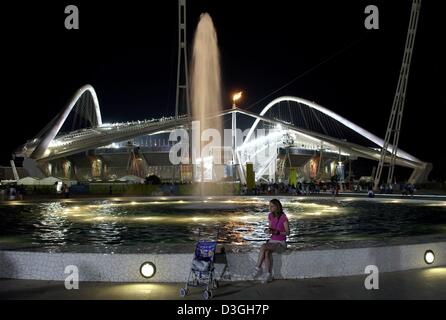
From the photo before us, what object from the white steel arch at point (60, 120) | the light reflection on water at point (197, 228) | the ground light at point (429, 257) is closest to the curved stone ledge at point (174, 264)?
the ground light at point (429, 257)

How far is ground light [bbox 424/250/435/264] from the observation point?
802 centimetres

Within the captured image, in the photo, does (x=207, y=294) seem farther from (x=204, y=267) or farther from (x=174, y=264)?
(x=174, y=264)

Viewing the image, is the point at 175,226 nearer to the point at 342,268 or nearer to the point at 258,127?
the point at 342,268

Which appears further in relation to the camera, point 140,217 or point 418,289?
point 140,217

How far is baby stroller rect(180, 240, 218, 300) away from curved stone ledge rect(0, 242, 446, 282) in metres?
0.41

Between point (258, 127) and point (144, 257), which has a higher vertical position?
point (258, 127)

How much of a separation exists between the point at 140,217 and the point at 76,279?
941 cm

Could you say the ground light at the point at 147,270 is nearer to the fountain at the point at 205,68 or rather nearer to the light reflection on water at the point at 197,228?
the light reflection on water at the point at 197,228

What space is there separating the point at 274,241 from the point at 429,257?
2.44 metres

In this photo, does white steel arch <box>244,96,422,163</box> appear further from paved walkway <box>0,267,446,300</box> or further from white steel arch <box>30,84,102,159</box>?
paved walkway <box>0,267,446,300</box>

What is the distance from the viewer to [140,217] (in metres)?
16.4

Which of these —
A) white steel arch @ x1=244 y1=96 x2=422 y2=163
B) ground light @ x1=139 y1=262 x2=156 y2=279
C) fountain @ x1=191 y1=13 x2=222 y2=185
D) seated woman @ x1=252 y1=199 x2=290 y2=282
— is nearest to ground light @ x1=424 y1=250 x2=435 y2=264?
seated woman @ x1=252 y1=199 x2=290 y2=282

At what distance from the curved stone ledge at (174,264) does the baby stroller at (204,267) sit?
411mm
